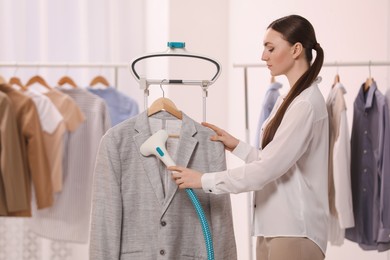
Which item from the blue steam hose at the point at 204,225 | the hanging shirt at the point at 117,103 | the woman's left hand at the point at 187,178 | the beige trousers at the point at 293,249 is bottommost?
the beige trousers at the point at 293,249

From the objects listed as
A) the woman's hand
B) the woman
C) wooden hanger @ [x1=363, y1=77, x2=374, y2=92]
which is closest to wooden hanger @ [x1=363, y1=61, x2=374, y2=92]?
wooden hanger @ [x1=363, y1=77, x2=374, y2=92]

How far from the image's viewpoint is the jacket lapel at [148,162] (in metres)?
2.04

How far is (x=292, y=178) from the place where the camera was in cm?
205

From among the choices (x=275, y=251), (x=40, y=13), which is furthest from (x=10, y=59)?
(x=275, y=251)

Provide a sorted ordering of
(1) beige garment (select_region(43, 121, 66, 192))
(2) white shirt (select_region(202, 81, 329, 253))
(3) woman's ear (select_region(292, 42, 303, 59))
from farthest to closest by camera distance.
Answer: (1) beige garment (select_region(43, 121, 66, 192)) < (3) woman's ear (select_region(292, 42, 303, 59)) < (2) white shirt (select_region(202, 81, 329, 253))

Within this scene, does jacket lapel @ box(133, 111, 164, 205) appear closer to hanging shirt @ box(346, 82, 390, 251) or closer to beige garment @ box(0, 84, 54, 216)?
hanging shirt @ box(346, 82, 390, 251)

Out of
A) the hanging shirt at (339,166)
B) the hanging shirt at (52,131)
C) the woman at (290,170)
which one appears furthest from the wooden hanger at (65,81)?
the woman at (290,170)

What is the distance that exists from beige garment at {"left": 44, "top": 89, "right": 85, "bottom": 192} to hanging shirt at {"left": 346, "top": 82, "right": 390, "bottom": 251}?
145cm

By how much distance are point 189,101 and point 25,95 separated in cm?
123

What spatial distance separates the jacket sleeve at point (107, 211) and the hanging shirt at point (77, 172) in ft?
4.68

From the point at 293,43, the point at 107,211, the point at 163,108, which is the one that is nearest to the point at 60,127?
the point at 163,108

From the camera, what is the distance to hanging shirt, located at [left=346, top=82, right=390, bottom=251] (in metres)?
2.62

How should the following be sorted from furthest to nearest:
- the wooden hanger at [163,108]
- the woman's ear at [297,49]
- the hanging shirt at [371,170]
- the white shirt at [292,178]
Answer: the hanging shirt at [371,170]
the wooden hanger at [163,108]
the woman's ear at [297,49]
the white shirt at [292,178]

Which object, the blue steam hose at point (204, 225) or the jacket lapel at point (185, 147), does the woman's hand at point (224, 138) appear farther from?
the blue steam hose at point (204, 225)
